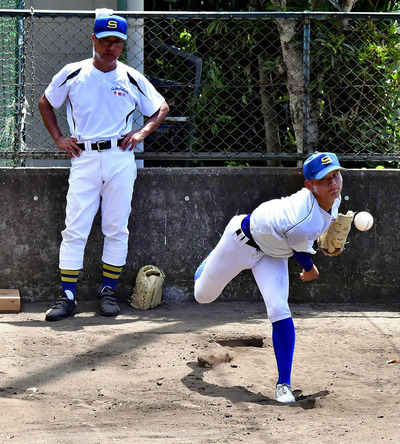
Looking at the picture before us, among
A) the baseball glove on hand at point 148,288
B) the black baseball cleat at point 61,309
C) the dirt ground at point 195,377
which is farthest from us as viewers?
the baseball glove on hand at point 148,288

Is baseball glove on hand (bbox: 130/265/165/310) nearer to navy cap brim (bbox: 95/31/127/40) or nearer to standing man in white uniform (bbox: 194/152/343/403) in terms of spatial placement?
standing man in white uniform (bbox: 194/152/343/403)

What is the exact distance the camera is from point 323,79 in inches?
305

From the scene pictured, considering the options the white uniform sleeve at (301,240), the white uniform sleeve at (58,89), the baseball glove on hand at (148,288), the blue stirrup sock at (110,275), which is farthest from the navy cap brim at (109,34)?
the white uniform sleeve at (301,240)

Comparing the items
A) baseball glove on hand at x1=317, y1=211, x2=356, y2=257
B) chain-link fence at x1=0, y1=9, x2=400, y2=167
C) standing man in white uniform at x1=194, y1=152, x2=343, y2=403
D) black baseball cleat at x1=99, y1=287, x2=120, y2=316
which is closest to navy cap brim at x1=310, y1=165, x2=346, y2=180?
standing man in white uniform at x1=194, y1=152, x2=343, y2=403

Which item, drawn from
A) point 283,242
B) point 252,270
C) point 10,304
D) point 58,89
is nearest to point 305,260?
point 283,242

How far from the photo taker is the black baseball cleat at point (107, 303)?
687 cm

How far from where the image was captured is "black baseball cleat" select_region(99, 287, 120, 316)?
22.5 ft

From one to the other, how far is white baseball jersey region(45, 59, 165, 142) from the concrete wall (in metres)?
0.65

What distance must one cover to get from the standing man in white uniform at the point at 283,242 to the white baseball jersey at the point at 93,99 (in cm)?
181

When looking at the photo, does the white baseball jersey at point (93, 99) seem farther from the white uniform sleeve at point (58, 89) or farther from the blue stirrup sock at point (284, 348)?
the blue stirrup sock at point (284, 348)

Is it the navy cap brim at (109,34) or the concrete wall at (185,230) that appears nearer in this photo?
the navy cap brim at (109,34)

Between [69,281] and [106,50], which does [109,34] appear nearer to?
[106,50]

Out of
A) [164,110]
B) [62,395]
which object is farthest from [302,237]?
[164,110]

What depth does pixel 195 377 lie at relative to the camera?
5.34 metres
